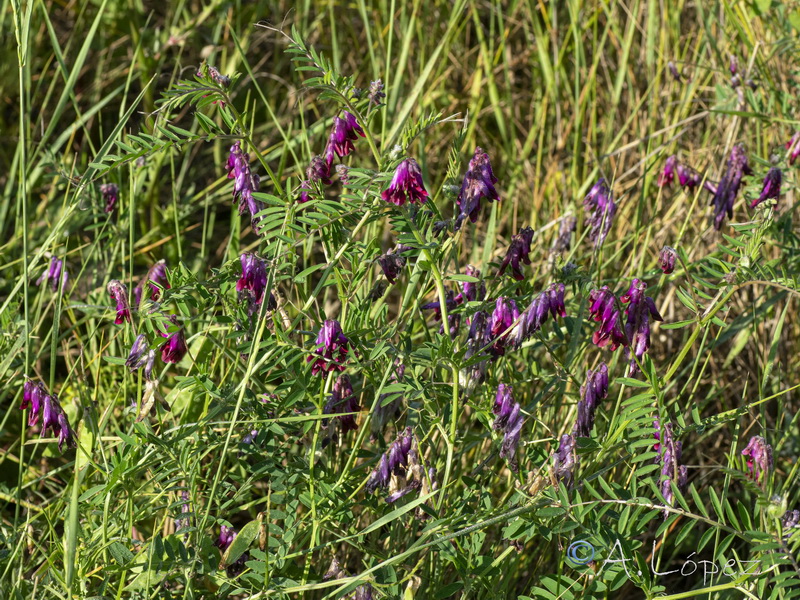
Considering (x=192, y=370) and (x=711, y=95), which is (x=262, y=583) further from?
(x=711, y=95)

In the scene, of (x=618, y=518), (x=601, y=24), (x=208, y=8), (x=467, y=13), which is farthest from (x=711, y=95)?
(x=618, y=518)

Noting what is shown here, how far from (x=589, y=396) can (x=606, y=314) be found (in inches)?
5.2

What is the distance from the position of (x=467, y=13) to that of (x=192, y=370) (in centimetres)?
214

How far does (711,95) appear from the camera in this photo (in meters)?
3.01

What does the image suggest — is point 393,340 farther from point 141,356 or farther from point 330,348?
point 141,356

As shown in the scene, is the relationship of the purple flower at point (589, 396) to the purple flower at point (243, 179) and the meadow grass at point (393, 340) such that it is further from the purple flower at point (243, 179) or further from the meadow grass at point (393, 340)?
the purple flower at point (243, 179)

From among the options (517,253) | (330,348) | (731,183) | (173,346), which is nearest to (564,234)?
(731,183)

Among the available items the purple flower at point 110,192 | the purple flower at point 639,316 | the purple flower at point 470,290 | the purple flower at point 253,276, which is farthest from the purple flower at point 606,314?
the purple flower at point 110,192

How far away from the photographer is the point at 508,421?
1363 millimetres

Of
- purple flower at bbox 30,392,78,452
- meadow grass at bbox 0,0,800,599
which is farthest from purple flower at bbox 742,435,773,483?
purple flower at bbox 30,392,78,452

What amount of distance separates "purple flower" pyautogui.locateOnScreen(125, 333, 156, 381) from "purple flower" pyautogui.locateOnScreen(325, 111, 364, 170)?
1.36 feet

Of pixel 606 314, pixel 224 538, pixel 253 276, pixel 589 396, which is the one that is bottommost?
pixel 224 538

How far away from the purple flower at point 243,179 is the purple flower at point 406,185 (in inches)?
10.0

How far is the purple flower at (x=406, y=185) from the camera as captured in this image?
4.15 feet
